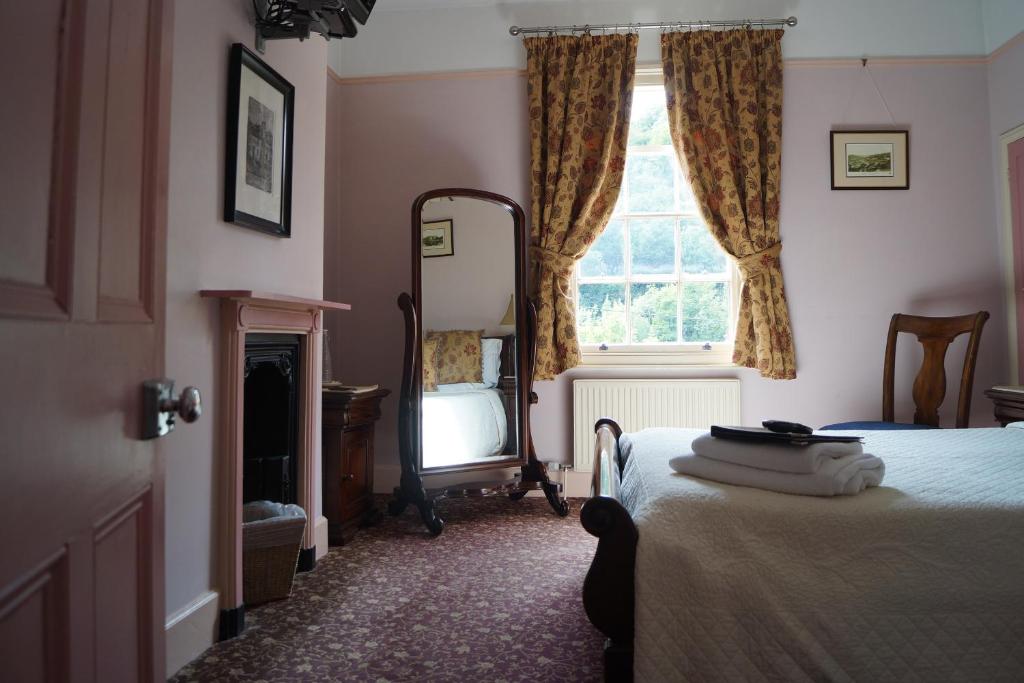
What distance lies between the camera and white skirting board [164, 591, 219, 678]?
183 cm

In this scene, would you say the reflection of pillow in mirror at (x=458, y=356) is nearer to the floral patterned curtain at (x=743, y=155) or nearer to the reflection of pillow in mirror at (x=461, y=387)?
the reflection of pillow in mirror at (x=461, y=387)

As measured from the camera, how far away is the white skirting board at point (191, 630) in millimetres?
1831

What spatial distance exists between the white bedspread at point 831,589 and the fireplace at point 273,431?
1.72m

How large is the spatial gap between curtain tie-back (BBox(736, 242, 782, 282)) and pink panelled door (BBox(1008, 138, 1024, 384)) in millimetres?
1333

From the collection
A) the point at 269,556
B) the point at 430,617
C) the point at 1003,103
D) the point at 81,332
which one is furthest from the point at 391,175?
the point at 1003,103

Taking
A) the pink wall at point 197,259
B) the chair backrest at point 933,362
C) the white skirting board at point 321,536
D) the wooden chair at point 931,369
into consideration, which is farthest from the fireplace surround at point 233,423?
the chair backrest at point 933,362

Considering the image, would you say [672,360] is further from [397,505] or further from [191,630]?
[191,630]

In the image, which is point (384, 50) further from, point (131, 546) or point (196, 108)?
point (131, 546)

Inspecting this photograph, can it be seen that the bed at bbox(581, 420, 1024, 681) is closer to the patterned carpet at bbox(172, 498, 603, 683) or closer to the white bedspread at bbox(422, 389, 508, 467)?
the patterned carpet at bbox(172, 498, 603, 683)

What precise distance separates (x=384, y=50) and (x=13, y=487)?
415 centimetres

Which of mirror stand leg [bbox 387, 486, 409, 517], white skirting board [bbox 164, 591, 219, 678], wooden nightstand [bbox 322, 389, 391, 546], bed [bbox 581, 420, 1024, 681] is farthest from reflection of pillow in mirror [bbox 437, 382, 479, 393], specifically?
bed [bbox 581, 420, 1024, 681]

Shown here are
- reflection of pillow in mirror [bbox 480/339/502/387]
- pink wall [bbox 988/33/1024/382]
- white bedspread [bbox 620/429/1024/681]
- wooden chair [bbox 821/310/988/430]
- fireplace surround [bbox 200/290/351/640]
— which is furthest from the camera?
pink wall [bbox 988/33/1024/382]

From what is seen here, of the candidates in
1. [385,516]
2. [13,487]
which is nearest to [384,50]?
[385,516]

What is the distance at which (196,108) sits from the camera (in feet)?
6.49
